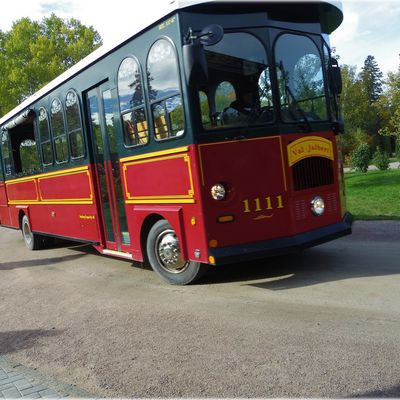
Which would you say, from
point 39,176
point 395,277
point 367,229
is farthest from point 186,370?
point 39,176

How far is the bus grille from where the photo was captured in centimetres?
548

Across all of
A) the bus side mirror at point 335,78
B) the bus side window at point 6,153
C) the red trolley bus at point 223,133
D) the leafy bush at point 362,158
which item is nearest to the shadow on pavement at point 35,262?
the red trolley bus at point 223,133

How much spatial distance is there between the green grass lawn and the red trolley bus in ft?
12.8

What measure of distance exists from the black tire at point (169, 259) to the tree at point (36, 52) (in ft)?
69.5

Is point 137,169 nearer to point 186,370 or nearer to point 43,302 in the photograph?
point 43,302

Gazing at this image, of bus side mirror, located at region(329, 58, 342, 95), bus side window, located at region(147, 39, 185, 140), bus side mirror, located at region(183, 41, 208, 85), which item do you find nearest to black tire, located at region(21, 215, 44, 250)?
bus side window, located at region(147, 39, 185, 140)

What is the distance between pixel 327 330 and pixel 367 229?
4799mm

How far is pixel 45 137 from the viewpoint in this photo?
8.84 metres

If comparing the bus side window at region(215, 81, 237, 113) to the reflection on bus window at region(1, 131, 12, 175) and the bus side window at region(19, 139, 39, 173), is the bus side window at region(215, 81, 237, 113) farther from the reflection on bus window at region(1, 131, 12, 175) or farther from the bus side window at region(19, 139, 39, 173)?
the reflection on bus window at region(1, 131, 12, 175)

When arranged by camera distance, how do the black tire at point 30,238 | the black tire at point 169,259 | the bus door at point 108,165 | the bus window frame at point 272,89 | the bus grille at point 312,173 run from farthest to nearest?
the black tire at point 30,238 → the bus door at point 108,165 → the black tire at point 169,259 → the bus grille at point 312,173 → the bus window frame at point 272,89

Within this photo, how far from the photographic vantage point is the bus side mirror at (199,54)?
468 centimetres

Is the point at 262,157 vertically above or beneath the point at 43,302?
above

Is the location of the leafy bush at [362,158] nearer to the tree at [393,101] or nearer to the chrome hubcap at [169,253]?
the tree at [393,101]

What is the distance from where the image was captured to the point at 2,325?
5.16 metres
